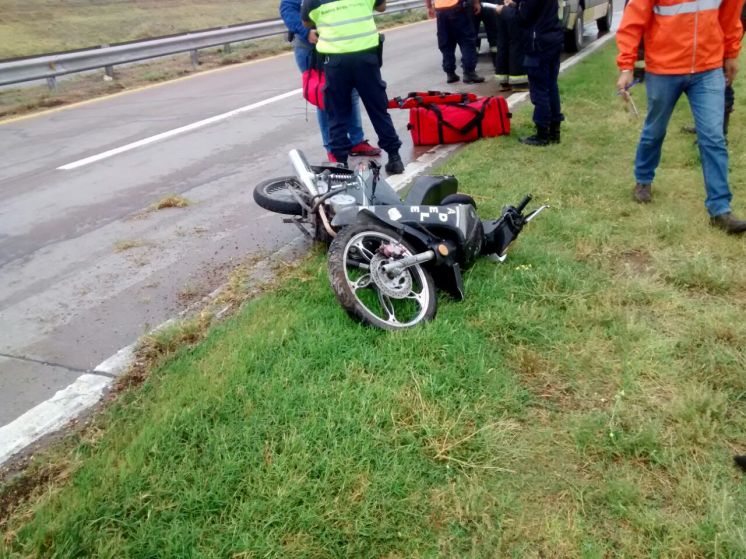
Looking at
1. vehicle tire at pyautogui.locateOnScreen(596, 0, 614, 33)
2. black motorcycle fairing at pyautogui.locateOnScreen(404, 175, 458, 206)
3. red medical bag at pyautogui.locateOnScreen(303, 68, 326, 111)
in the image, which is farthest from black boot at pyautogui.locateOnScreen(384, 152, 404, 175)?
vehicle tire at pyautogui.locateOnScreen(596, 0, 614, 33)

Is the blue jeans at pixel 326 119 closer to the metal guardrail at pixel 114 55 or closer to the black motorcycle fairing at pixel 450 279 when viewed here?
the black motorcycle fairing at pixel 450 279

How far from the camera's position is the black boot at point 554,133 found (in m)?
6.96

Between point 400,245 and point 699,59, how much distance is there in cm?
261

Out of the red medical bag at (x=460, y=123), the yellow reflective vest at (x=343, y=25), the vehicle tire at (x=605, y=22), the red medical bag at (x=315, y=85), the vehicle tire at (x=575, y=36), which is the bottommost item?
the vehicle tire at (x=605, y=22)

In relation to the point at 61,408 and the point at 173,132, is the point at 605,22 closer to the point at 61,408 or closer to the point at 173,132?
the point at 173,132

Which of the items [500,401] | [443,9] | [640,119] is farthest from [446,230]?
[443,9]

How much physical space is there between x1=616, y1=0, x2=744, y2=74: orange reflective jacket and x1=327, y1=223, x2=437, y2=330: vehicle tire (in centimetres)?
243

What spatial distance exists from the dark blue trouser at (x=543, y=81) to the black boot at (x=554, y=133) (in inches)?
3.4

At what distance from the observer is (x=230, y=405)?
9.75 feet

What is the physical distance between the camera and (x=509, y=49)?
947 centimetres

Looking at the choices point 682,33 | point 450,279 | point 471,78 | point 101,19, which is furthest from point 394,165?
point 101,19

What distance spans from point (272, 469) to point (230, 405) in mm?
468

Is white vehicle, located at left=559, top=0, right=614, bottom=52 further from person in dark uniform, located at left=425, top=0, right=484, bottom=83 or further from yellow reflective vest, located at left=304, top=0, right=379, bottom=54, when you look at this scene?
yellow reflective vest, located at left=304, top=0, right=379, bottom=54

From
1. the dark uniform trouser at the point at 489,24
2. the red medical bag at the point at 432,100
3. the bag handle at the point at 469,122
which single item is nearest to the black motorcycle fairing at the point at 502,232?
the bag handle at the point at 469,122
